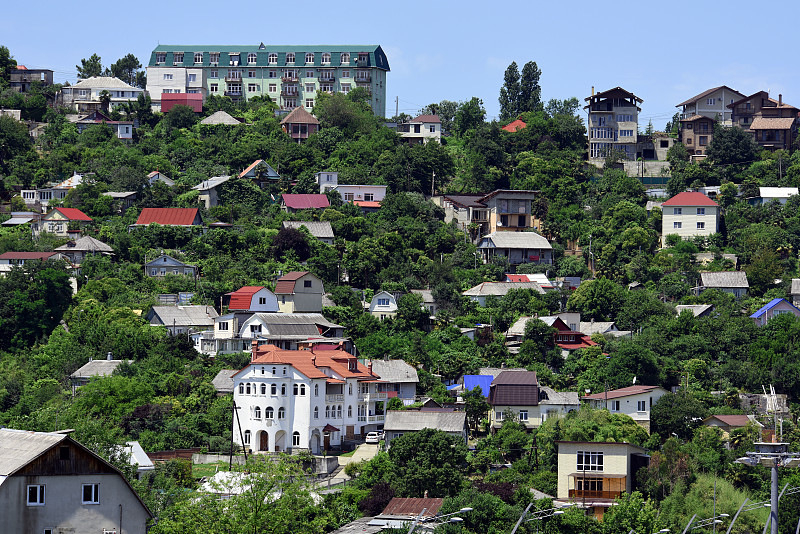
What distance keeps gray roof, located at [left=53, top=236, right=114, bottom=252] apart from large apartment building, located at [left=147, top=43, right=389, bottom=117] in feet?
119

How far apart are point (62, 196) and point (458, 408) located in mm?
48300

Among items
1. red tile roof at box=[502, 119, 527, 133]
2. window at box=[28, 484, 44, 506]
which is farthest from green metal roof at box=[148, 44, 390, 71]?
window at box=[28, 484, 44, 506]

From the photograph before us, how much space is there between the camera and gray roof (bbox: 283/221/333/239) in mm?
101062

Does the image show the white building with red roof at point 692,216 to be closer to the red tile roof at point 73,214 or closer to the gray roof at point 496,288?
the gray roof at point 496,288

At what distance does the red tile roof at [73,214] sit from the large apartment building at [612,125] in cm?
4421

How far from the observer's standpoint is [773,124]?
11794cm

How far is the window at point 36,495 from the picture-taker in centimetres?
4316

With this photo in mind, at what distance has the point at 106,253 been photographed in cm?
9794

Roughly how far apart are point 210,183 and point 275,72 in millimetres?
28117

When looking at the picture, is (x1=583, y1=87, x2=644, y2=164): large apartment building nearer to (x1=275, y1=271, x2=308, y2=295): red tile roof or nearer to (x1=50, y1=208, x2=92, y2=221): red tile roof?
(x1=275, y1=271, x2=308, y2=295): red tile roof

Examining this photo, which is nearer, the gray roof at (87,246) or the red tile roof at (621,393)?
the red tile roof at (621,393)

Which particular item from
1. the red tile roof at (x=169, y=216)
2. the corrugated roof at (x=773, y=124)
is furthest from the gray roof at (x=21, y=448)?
the corrugated roof at (x=773, y=124)

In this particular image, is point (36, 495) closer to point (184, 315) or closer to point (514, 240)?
point (184, 315)

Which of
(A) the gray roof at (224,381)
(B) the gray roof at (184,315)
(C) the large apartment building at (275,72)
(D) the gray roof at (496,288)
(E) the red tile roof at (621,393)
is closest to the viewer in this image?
(E) the red tile roof at (621,393)
